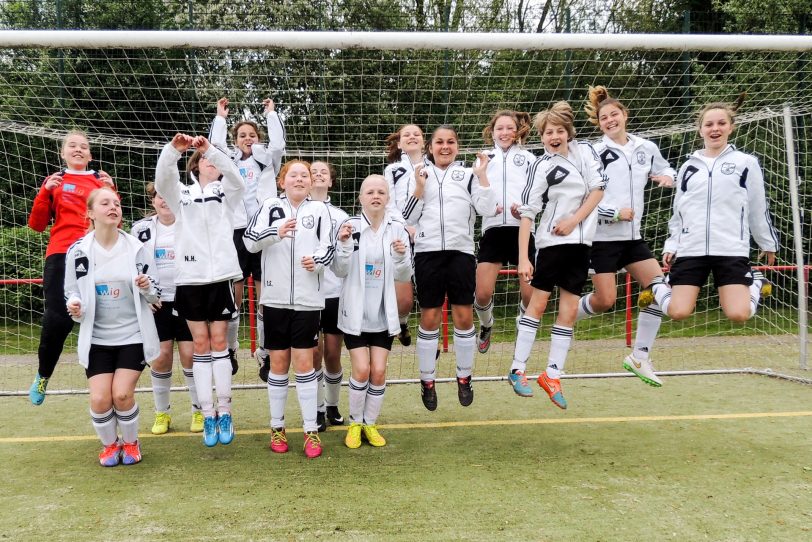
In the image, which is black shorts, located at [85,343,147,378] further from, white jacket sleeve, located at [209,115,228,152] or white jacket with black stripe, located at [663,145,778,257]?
white jacket with black stripe, located at [663,145,778,257]

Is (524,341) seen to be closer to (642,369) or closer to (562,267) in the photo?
(562,267)

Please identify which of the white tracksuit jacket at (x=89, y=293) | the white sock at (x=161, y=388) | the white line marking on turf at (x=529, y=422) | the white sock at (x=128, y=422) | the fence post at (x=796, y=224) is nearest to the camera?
the white tracksuit jacket at (x=89, y=293)

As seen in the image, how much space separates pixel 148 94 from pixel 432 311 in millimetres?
3474

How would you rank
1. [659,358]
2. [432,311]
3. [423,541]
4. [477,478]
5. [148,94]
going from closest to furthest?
[423,541], [477,478], [432,311], [148,94], [659,358]

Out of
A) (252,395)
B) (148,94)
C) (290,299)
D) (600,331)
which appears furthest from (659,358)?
(148,94)

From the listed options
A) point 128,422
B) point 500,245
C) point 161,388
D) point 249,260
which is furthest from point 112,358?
point 500,245

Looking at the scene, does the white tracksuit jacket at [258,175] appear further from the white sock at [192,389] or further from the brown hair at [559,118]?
the brown hair at [559,118]

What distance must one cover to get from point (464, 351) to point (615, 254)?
1393 millimetres

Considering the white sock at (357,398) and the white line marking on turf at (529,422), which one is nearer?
the white sock at (357,398)

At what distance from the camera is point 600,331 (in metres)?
9.55

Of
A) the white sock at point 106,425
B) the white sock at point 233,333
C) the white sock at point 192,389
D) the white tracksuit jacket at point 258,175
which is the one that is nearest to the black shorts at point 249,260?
the white tracksuit jacket at point 258,175

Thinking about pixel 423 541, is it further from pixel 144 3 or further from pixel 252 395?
pixel 144 3

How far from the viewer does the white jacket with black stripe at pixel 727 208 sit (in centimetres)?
423

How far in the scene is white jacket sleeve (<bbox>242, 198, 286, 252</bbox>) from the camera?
396cm
